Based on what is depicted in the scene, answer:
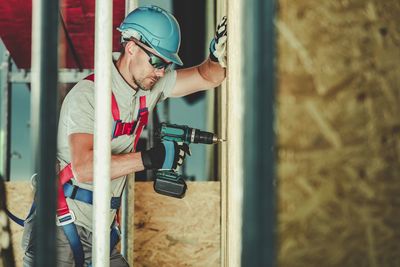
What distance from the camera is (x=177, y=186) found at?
326 cm

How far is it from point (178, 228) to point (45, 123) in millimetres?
2615

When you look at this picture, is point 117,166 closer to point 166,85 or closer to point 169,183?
point 169,183

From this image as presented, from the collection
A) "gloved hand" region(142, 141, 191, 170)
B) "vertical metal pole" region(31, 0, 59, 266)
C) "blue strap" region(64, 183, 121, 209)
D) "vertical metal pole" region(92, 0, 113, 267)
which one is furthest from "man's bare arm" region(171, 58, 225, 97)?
"vertical metal pole" region(31, 0, 59, 266)

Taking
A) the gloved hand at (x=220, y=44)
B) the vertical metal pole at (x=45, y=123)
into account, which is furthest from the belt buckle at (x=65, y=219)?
the vertical metal pole at (x=45, y=123)

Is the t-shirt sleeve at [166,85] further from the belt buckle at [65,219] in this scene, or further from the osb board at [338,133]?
the osb board at [338,133]

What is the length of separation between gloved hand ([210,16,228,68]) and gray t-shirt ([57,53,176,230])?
0.45m

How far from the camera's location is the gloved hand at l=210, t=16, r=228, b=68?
2808 mm

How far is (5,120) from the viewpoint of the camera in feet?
22.3

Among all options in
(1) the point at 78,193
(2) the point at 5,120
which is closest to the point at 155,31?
(1) the point at 78,193

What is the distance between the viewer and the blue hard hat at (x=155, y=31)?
9.64 ft

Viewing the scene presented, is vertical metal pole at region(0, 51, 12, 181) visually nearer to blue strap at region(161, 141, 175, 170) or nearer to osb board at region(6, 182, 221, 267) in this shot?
osb board at region(6, 182, 221, 267)

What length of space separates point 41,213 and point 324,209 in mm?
695

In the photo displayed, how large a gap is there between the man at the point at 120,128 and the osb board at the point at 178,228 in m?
0.73

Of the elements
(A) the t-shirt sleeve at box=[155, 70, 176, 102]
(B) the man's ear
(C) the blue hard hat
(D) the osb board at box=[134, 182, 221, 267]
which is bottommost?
(D) the osb board at box=[134, 182, 221, 267]
